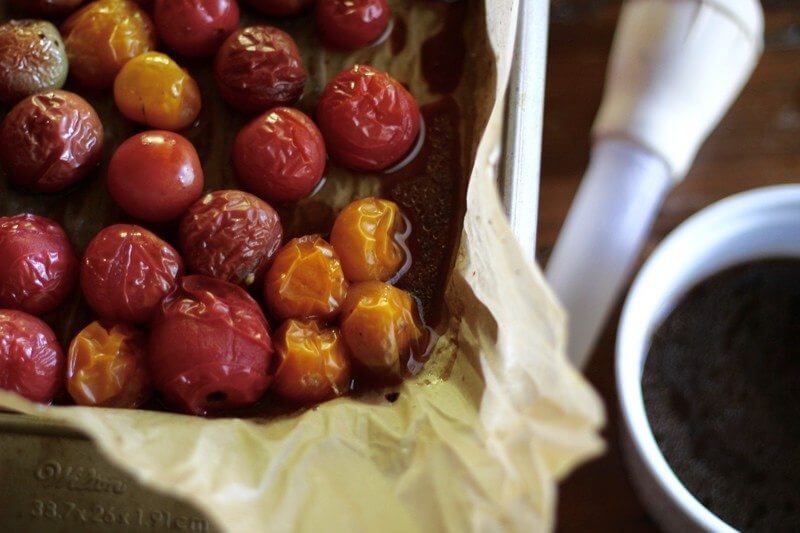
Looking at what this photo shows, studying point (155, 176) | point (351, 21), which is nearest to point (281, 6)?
point (351, 21)

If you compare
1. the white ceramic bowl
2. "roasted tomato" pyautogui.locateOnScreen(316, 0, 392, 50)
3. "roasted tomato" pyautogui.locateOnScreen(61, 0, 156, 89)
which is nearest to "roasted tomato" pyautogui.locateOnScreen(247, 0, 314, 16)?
"roasted tomato" pyautogui.locateOnScreen(316, 0, 392, 50)

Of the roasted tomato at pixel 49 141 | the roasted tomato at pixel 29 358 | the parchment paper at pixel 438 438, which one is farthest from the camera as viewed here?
the roasted tomato at pixel 49 141

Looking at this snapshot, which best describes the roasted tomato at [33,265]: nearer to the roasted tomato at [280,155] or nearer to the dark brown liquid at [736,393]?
the roasted tomato at [280,155]

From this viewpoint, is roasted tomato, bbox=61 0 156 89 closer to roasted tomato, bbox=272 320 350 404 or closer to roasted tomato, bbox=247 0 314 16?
roasted tomato, bbox=247 0 314 16

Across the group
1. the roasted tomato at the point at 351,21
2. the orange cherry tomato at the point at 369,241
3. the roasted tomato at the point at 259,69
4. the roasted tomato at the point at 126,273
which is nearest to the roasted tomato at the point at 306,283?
the orange cherry tomato at the point at 369,241

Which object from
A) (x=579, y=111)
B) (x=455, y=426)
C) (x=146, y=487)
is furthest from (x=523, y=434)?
(x=579, y=111)
